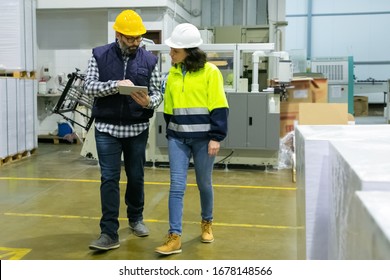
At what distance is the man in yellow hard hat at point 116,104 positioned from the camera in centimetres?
332

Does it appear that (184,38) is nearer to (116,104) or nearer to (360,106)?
(116,104)

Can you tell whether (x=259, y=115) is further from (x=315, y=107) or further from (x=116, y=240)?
(x=116, y=240)

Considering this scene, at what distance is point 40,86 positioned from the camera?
32.0ft

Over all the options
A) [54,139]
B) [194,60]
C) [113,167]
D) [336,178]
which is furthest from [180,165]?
[54,139]

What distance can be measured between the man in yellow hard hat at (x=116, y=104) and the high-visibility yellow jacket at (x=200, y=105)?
0.82 feet

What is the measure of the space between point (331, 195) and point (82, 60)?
8732mm

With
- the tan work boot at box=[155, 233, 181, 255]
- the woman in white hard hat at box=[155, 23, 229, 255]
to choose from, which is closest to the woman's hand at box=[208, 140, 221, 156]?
the woman in white hard hat at box=[155, 23, 229, 255]

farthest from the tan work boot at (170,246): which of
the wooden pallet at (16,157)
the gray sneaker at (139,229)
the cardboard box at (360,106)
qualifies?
the cardboard box at (360,106)

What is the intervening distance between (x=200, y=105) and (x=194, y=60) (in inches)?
12.3

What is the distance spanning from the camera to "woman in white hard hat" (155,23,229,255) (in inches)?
128

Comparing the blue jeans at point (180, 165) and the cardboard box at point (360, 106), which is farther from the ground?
the cardboard box at point (360, 106)

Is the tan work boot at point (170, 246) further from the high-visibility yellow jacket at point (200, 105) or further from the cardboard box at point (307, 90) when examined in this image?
the cardboard box at point (307, 90)

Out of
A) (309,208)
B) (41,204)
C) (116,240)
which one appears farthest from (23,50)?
(309,208)

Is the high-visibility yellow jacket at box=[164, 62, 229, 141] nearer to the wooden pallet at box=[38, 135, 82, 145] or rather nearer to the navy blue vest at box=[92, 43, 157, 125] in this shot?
the navy blue vest at box=[92, 43, 157, 125]
